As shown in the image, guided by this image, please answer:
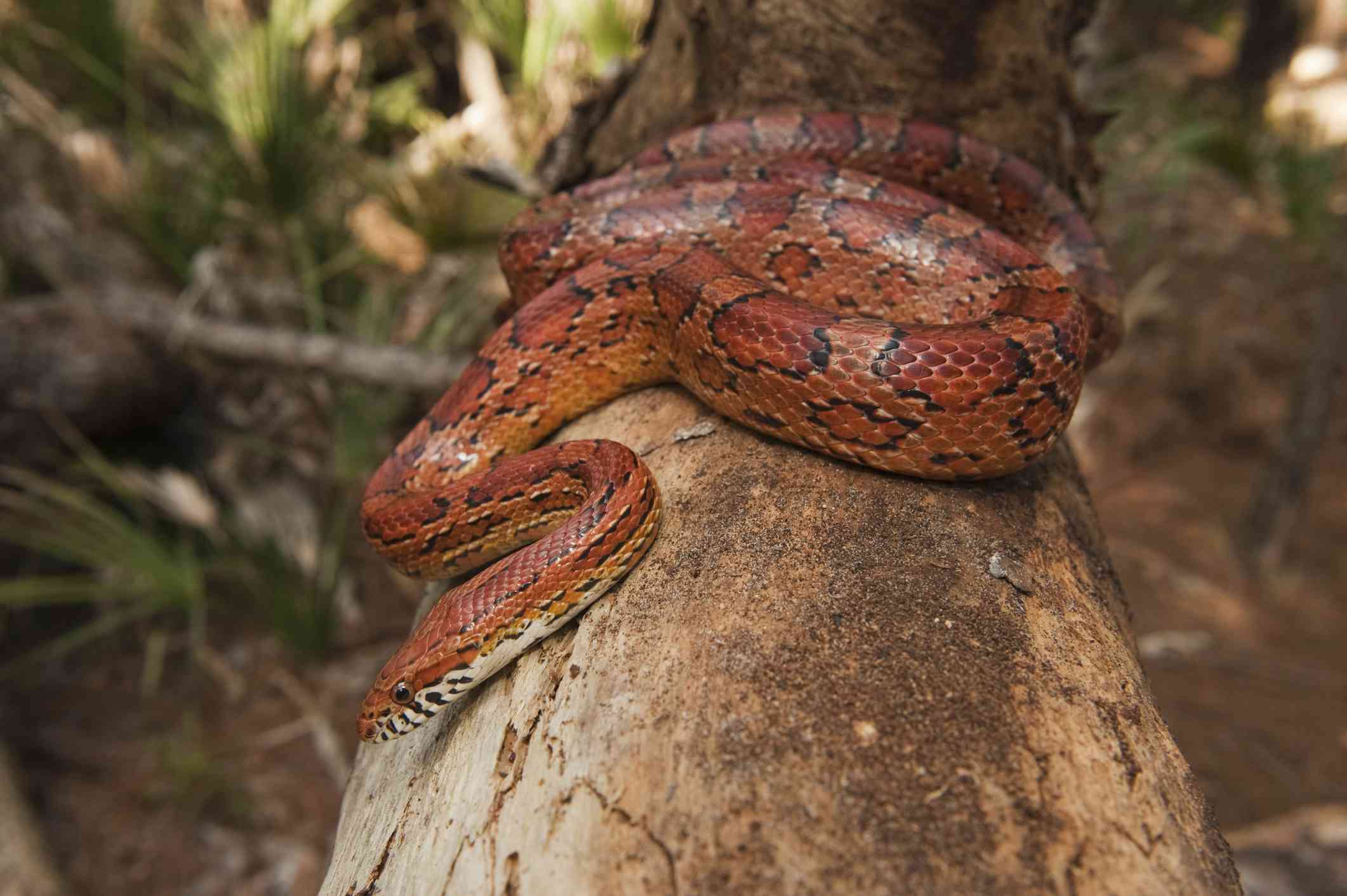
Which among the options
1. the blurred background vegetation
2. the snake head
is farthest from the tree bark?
the blurred background vegetation

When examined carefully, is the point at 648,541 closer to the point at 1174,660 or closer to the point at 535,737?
the point at 535,737

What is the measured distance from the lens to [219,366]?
7086mm

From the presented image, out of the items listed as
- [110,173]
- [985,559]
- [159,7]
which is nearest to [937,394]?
[985,559]

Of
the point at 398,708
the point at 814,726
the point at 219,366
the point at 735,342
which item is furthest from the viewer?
the point at 219,366

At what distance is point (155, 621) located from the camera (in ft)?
24.7

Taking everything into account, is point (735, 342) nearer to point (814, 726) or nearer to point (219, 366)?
point (814, 726)

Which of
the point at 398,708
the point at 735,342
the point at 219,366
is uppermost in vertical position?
the point at 219,366

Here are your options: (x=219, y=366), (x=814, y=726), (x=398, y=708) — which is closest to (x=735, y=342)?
(x=814, y=726)

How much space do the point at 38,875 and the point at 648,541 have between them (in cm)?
549

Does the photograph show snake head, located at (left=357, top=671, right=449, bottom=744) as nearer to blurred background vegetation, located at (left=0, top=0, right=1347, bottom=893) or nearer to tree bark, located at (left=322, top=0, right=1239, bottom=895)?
tree bark, located at (left=322, top=0, right=1239, bottom=895)

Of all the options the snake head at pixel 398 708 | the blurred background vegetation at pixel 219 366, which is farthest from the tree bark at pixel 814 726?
the blurred background vegetation at pixel 219 366

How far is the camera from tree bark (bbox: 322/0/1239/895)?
1.71 m

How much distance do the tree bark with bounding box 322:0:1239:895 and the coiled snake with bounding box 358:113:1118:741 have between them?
149mm

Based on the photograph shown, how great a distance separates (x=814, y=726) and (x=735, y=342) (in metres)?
1.37
